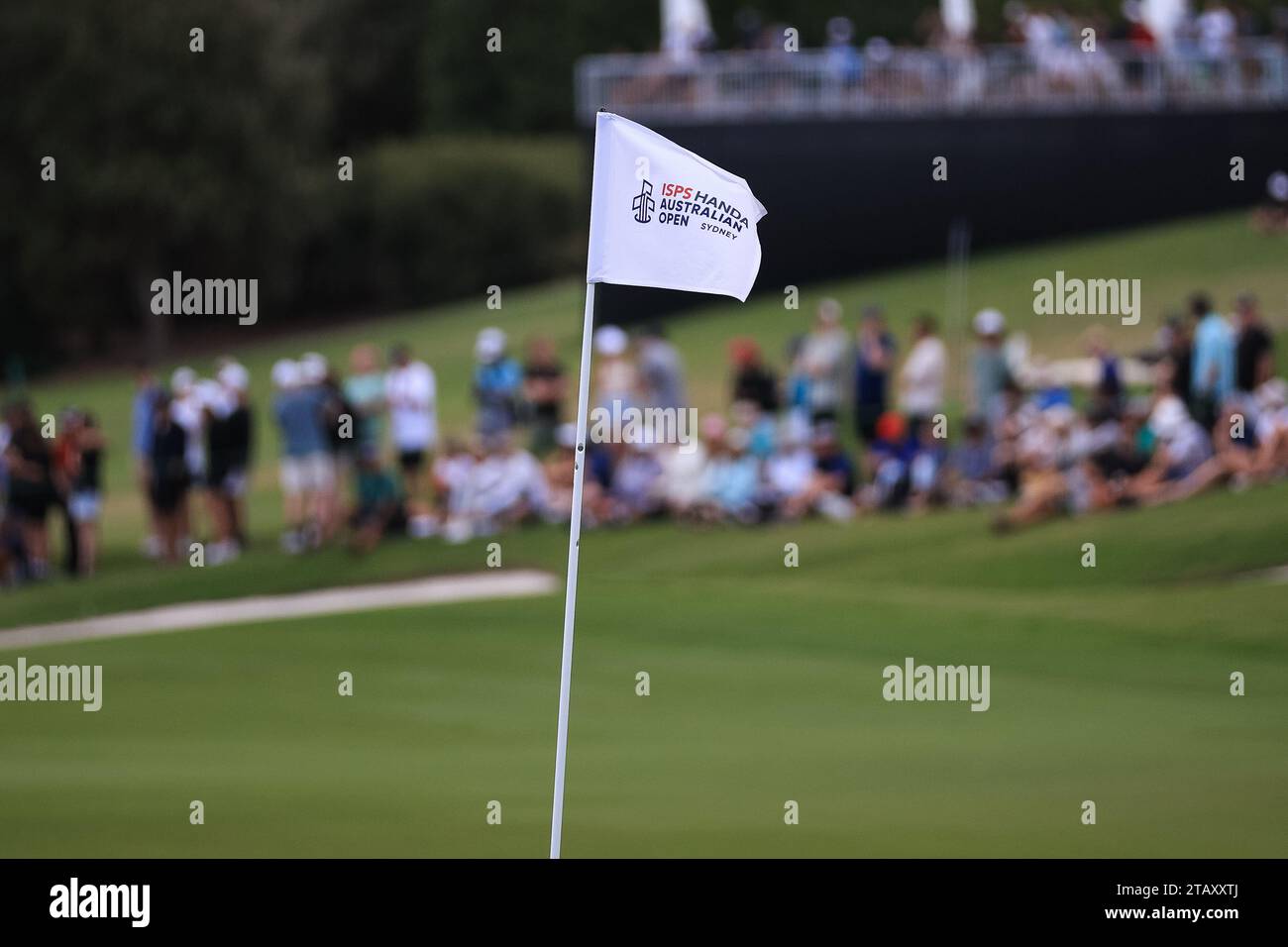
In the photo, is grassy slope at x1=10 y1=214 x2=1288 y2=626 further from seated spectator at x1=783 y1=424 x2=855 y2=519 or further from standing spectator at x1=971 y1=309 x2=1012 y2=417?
standing spectator at x1=971 y1=309 x2=1012 y2=417

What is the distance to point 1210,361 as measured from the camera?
69.5ft

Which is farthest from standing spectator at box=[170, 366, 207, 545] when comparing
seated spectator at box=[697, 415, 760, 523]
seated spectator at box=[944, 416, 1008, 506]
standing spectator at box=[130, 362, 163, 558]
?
seated spectator at box=[944, 416, 1008, 506]

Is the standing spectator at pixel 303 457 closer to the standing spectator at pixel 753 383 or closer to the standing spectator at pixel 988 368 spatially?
the standing spectator at pixel 753 383

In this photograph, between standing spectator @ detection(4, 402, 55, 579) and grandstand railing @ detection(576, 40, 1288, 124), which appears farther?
grandstand railing @ detection(576, 40, 1288, 124)

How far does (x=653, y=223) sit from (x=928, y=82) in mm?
26116

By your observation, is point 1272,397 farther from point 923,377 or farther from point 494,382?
point 494,382

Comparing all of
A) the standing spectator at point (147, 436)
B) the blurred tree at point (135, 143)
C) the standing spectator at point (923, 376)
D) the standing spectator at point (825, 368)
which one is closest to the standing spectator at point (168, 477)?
the standing spectator at point (147, 436)

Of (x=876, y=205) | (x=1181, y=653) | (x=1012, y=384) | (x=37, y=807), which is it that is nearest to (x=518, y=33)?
(x=876, y=205)

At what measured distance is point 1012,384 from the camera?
22.7 m

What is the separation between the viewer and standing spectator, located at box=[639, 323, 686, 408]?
2361cm

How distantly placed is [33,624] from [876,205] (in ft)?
65.7

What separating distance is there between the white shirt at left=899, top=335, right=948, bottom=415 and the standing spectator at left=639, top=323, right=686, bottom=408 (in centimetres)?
269

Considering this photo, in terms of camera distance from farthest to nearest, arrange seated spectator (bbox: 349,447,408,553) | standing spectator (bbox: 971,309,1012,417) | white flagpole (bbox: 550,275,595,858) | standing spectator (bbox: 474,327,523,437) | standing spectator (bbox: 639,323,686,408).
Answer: standing spectator (bbox: 474,327,523,437), standing spectator (bbox: 639,323,686,408), standing spectator (bbox: 971,309,1012,417), seated spectator (bbox: 349,447,408,553), white flagpole (bbox: 550,275,595,858)

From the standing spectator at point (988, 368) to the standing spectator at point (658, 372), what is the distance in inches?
135
